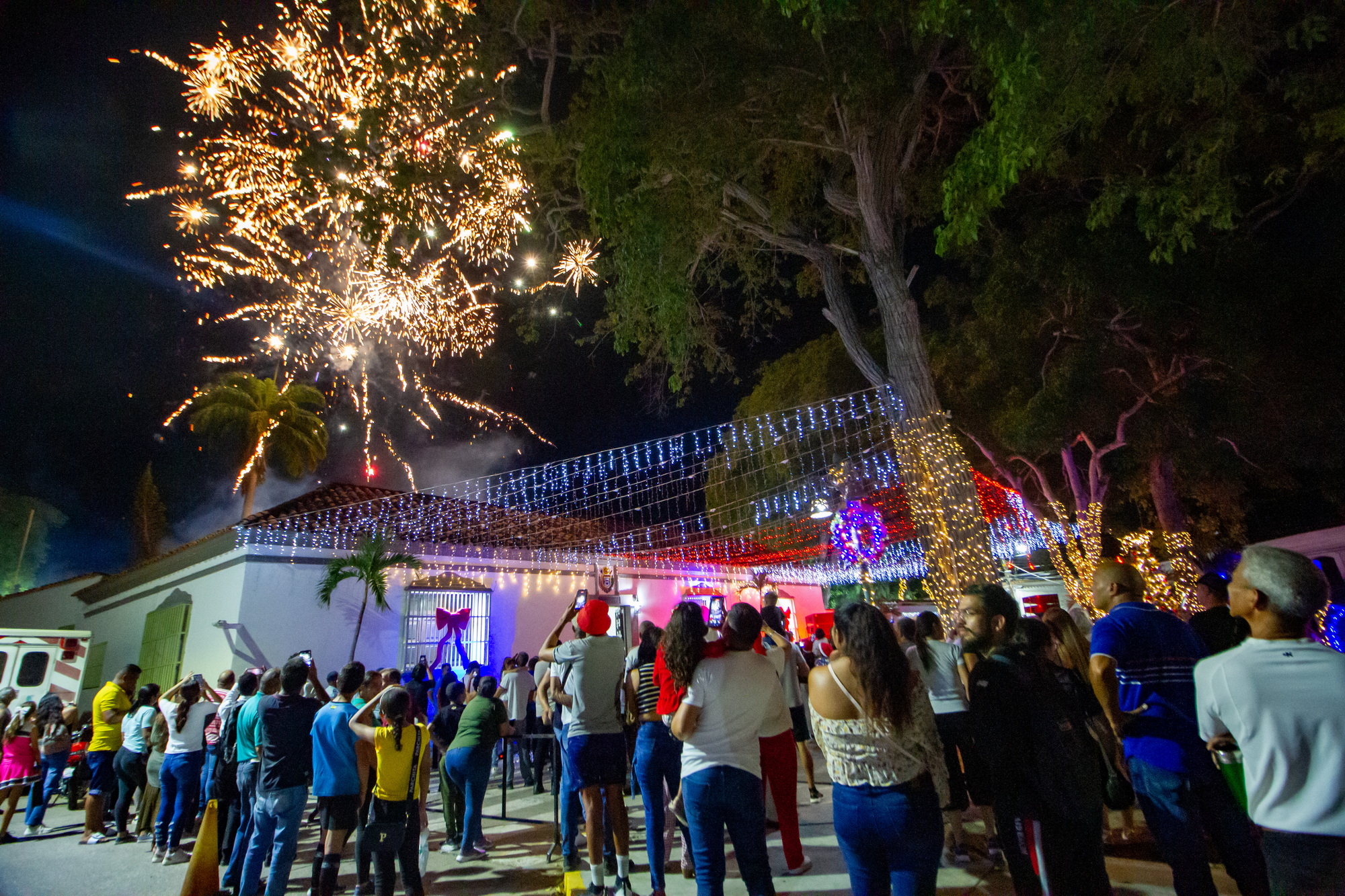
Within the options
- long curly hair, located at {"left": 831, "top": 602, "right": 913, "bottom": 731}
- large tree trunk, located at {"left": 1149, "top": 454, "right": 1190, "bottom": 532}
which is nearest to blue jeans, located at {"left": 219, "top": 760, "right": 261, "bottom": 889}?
long curly hair, located at {"left": 831, "top": 602, "right": 913, "bottom": 731}

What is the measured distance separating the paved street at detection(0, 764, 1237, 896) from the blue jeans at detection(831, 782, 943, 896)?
1.93 metres

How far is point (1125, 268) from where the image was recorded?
1112 cm

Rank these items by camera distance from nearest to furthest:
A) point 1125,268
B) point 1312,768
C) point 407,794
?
point 1312,768, point 407,794, point 1125,268

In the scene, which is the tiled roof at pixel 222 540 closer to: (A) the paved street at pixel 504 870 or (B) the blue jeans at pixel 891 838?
(A) the paved street at pixel 504 870

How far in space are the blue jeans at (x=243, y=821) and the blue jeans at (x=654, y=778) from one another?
2477 mm

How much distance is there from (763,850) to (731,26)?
8.37 metres

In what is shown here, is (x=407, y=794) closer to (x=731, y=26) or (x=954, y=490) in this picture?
(x=954, y=490)

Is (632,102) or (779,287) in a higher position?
(779,287)

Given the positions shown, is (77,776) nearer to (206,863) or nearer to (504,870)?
(206,863)

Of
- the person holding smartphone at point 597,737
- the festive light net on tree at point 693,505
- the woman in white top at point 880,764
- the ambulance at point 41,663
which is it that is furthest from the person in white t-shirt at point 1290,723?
the ambulance at point 41,663

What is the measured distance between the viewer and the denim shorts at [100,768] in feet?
22.6

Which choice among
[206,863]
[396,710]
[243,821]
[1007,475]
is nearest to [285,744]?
[396,710]

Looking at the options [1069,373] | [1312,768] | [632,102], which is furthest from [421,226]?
[1069,373]

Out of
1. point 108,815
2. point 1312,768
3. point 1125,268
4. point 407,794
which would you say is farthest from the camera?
point 1125,268
